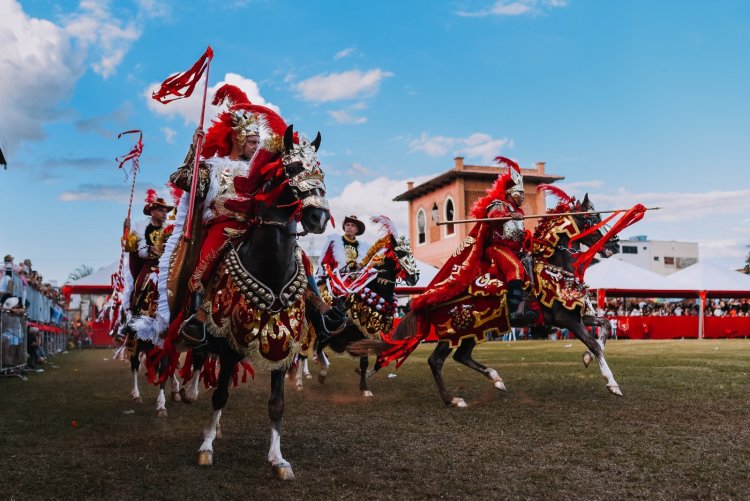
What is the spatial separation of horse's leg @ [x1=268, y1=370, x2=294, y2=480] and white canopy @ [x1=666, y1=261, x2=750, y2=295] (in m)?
30.4

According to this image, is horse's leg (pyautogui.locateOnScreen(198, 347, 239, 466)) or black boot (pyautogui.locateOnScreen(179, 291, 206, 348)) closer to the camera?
black boot (pyautogui.locateOnScreen(179, 291, 206, 348))

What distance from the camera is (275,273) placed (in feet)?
17.7

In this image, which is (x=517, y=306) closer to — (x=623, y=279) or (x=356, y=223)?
(x=356, y=223)

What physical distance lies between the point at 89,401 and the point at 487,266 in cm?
624

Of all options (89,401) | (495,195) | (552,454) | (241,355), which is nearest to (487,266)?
(495,195)

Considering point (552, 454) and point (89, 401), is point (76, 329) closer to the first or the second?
point (89, 401)

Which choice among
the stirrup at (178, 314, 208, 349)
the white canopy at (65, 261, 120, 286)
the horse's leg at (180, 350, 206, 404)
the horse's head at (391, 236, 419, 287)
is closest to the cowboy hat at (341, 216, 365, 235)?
the horse's head at (391, 236, 419, 287)

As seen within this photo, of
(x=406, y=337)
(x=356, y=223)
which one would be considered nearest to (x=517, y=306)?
(x=406, y=337)

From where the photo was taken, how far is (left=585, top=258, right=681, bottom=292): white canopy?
103ft

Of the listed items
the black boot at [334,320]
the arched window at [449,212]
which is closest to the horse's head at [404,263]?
the black boot at [334,320]

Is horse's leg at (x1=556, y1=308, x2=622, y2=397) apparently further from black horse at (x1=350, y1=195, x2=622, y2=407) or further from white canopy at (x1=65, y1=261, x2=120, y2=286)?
white canopy at (x1=65, y1=261, x2=120, y2=286)

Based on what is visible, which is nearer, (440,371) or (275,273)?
(275,273)

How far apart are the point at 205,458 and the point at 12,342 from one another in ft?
37.7

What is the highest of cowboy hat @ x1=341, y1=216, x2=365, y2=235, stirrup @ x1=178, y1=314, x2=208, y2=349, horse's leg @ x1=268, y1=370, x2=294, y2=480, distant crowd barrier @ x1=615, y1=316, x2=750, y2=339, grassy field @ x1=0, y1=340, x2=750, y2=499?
cowboy hat @ x1=341, y1=216, x2=365, y2=235
